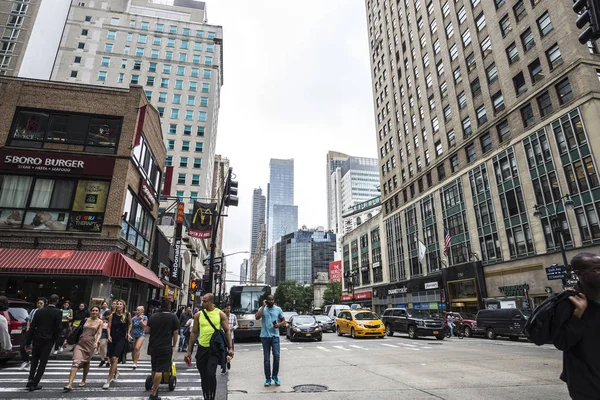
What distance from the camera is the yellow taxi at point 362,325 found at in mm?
21625

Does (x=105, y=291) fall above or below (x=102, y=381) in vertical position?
above

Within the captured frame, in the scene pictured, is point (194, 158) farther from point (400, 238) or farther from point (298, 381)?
point (298, 381)

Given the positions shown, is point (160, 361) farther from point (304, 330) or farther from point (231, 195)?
point (304, 330)

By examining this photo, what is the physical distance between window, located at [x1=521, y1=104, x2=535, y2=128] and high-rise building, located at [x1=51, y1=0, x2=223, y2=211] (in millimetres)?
49793

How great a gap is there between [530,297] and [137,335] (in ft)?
101

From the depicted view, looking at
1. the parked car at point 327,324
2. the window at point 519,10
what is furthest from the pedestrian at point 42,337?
the window at point 519,10

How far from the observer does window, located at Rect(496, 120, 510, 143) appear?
33550mm

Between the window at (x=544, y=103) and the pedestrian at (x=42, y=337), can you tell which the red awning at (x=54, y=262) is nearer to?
the pedestrian at (x=42, y=337)

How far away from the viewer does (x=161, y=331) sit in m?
6.70

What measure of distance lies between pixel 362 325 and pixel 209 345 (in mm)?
17667

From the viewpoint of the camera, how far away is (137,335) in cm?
1135

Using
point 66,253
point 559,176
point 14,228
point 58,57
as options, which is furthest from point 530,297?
point 58,57

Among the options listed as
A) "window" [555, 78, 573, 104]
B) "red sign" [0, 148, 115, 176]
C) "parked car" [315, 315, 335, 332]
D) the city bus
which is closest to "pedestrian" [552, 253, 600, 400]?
"red sign" [0, 148, 115, 176]

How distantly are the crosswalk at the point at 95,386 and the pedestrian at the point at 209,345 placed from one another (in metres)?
1.53
